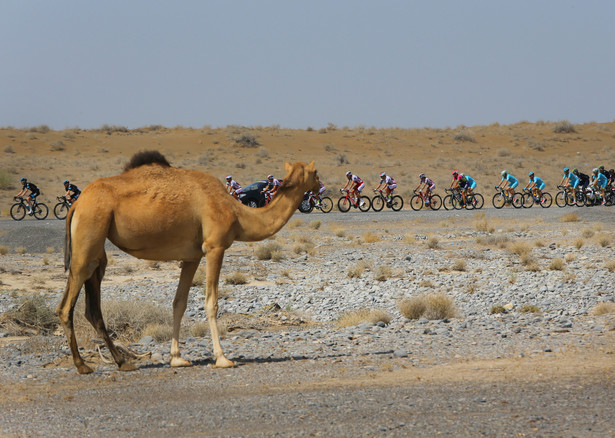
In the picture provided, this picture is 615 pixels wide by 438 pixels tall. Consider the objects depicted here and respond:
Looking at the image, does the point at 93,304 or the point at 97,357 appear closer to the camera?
the point at 93,304

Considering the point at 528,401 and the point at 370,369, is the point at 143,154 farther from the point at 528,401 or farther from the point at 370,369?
the point at 528,401

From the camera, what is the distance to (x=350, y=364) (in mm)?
9359

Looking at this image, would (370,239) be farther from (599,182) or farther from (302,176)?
(599,182)

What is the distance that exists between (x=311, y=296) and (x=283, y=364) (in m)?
7.70

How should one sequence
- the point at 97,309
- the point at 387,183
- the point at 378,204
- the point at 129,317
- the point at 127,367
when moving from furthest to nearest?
the point at 378,204, the point at 387,183, the point at 129,317, the point at 97,309, the point at 127,367

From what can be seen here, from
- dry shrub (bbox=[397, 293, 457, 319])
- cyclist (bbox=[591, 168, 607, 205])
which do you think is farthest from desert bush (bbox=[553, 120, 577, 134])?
dry shrub (bbox=[397, 293, 457, 319])

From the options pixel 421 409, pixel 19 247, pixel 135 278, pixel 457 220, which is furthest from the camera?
pixel 457 220

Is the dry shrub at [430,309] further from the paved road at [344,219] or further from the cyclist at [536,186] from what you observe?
the cyclist at [536,186]

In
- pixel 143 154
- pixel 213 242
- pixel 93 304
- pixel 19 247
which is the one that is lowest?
Answer: pixel 19 247

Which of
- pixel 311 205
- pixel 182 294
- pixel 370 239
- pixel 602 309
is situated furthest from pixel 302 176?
pixel 311 205

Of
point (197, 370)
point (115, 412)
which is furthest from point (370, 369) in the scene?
point (115, 412)

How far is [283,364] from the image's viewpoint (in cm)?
A: 946

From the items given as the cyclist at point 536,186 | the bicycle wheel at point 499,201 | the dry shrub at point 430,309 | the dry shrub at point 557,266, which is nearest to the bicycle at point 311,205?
the bicycle wheel at point 499,201

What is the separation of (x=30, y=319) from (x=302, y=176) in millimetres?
5957
